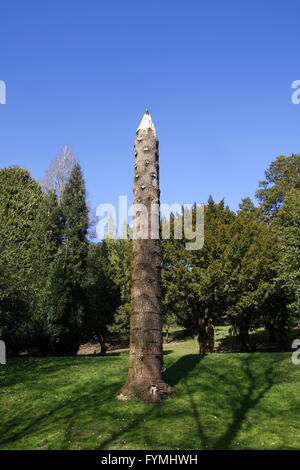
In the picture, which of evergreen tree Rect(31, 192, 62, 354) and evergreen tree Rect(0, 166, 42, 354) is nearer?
evergreen tree Rect(0, 166, 42, 354)

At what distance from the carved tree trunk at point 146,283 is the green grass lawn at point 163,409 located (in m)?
0.54

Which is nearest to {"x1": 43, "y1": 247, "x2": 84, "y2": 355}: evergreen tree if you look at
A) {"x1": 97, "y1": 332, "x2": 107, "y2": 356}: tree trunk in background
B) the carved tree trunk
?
{"x1": 97, "y1": 332, "x2": 107, "y2": 356}: tree trunk in background

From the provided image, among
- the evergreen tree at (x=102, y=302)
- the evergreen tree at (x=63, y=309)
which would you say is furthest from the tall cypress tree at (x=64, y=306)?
the evergreen tree at (x=102, y=302)

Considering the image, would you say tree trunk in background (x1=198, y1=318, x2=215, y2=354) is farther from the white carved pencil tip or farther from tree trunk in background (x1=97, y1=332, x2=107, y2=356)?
the white carved pencil tip

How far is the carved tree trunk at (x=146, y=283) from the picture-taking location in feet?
34.7

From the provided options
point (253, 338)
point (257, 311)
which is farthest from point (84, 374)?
point (253, 338)

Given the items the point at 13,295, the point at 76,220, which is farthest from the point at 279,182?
the point at 13,295

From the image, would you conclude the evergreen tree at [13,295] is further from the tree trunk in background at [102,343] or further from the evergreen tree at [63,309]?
the tree trunk in background at [102,343]

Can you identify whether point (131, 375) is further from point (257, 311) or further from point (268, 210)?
point (268, 210)

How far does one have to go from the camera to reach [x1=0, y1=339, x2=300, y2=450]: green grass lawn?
27.0 feet

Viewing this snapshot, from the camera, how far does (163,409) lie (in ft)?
32.7

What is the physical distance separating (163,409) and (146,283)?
3446mm

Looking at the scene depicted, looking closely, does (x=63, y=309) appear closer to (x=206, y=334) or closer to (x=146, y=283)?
(x=206, y=334)

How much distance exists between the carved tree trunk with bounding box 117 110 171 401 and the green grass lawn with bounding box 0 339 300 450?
536mm
